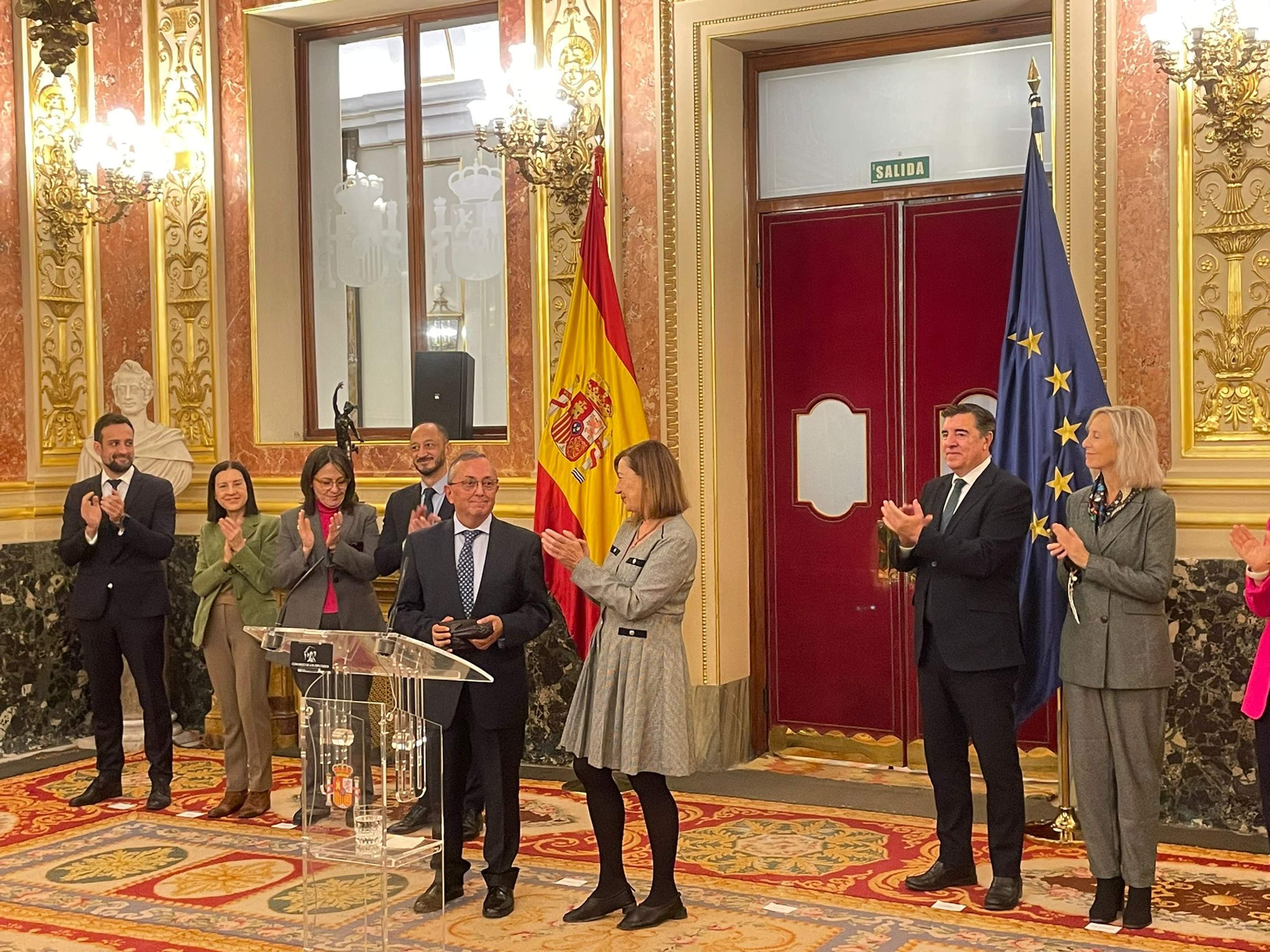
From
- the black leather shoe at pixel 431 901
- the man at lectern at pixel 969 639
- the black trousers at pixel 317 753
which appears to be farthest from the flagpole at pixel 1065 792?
the black trousers at pixel 317 753

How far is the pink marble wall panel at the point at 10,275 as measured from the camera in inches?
313

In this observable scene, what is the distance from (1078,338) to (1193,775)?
1805 millimetres

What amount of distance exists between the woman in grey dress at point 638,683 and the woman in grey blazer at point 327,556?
153 cm

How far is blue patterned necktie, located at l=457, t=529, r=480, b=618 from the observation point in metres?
5.31

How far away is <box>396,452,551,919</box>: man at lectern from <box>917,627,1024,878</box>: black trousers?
1390 millimetres

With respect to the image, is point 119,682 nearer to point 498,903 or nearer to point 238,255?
point 238,255

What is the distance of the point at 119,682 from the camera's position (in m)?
6.98

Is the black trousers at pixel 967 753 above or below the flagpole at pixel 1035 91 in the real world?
below

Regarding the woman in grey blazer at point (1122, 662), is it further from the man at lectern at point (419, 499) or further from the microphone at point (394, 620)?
the man at lectern at point (419, 499)

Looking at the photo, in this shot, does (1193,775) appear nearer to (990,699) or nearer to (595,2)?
(990,699)

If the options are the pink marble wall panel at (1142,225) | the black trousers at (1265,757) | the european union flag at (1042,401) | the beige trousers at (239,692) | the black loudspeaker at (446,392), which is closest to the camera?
the black trousers at (1265,757)

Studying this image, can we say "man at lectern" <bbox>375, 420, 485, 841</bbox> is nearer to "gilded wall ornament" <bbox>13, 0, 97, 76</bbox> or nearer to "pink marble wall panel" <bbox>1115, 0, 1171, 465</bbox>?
"gilded wall ornament" <bbox>13, 0, 97, 76</bbox>

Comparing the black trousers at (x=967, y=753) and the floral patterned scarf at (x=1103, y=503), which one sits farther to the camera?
the black trousers at (x=967, y=753)

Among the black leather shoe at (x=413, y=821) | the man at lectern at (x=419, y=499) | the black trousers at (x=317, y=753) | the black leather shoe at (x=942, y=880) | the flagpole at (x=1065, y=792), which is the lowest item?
the black leather shoe at (x=942, y=880)
